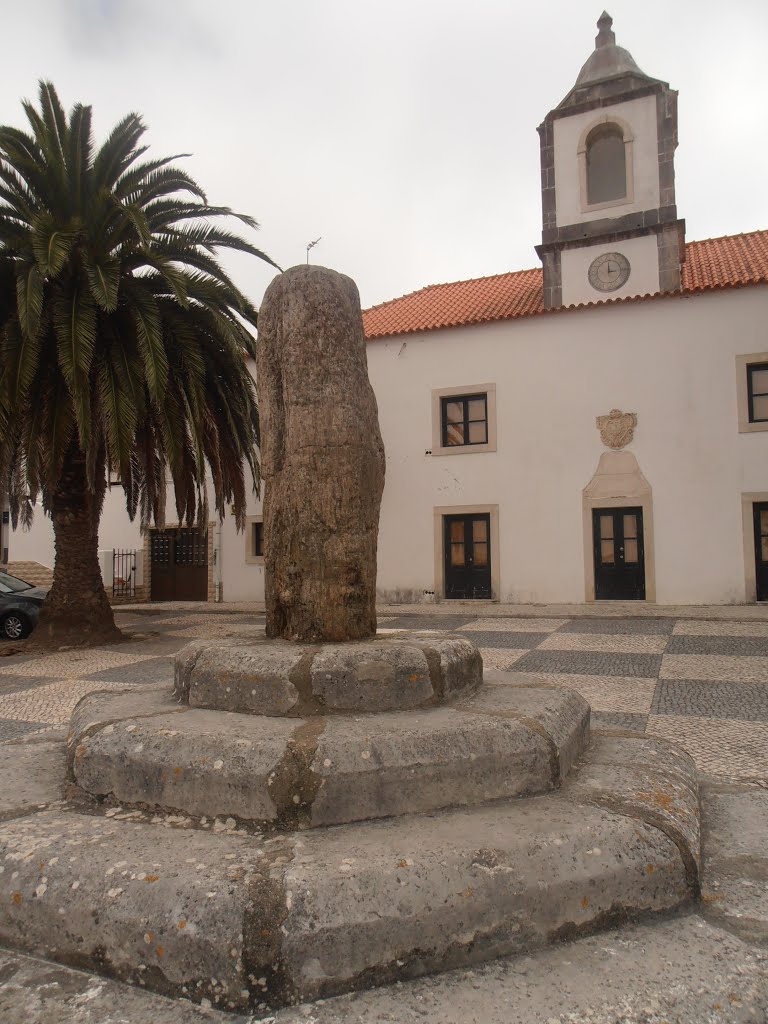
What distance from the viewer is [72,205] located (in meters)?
9.07

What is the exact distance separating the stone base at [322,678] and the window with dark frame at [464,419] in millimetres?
11975

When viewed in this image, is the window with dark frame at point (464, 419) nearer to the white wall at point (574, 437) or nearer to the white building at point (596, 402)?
the white building at point (596, 402)

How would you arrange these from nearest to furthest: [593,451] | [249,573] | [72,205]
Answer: [72,205] < [593,451] < [249,573]

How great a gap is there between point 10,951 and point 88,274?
7749mm

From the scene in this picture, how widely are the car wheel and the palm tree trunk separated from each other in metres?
1.76

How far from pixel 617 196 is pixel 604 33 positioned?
363 centimetres

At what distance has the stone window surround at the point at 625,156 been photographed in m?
14.7

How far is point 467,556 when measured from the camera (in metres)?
14.6

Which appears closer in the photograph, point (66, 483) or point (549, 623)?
point (66, 483)

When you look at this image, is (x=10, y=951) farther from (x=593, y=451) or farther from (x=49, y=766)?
(x=593, y=451)

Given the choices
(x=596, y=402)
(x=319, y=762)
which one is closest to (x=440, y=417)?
(x=596, y=402)

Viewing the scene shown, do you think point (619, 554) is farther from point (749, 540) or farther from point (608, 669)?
point (608, 669)

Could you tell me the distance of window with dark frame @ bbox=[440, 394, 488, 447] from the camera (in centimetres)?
1473

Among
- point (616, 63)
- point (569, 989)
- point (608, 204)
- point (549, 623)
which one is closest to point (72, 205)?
point (549, 623)
